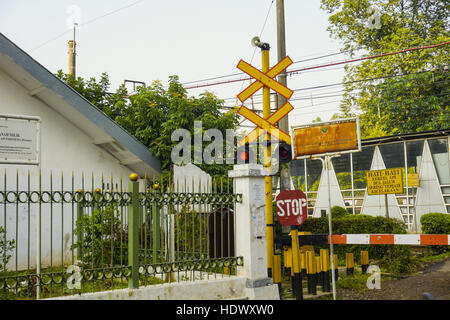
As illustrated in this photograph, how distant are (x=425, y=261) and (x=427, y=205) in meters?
7.03

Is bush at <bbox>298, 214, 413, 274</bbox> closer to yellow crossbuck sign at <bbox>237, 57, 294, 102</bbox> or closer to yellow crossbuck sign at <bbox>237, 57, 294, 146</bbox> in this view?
yellow crossbuck sign at <bbox>237, 57, 294, 146</bbox>

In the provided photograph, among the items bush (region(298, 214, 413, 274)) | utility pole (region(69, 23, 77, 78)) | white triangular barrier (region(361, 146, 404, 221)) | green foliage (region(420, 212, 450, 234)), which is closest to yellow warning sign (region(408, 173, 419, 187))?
white triangular barrier (region(361, 146, 404, 221))

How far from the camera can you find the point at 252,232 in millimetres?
8258

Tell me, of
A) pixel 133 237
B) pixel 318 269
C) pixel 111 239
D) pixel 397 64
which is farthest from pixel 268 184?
pixel 397 64

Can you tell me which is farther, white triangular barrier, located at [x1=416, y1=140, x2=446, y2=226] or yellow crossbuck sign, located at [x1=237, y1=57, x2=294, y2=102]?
white triangular barrier, located at [x1=416, y1=140, x2=446, y2=226]

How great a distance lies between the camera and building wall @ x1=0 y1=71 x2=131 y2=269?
10.6m

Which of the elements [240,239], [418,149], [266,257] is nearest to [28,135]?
[240,239]

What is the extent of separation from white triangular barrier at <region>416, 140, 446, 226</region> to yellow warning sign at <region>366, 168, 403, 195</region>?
542 cm

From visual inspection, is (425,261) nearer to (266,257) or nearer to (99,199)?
(266,257)

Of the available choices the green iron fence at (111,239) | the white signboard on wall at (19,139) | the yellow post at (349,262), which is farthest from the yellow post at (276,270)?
the white signboard on wall at (19,139)

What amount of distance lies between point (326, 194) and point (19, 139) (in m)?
17.8

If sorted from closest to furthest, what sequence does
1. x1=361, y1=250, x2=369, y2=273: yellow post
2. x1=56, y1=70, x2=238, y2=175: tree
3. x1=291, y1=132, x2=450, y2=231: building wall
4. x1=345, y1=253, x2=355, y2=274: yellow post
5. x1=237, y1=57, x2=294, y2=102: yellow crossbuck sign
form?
x1=237, y1=57, x2=294, y2=102: yellow crossbuck sign, x1=345, y1=253, x2=355, y2=274: yellow post, x1=361, y1=250, x2=369, y2=273: yellow post, x1=56, y1=70, x2=238, y2=175: tree, x1=291, y1=132, x2=450, y2=231: building wall

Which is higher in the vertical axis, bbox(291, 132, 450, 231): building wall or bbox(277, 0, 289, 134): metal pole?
bbox(277, 0, 289, 134): metal pole

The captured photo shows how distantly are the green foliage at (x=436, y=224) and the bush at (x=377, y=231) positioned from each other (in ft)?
12.8
